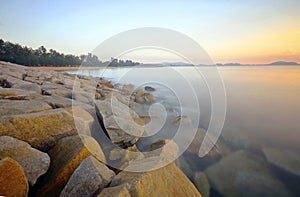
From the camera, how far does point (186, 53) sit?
Answer: 119 inches

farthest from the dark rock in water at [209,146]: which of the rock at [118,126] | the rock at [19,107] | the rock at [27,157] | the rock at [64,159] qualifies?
the rock at [19,107]

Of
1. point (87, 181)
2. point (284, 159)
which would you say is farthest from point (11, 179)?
point (284, 159)

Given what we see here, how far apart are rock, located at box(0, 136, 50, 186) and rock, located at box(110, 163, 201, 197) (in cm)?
82

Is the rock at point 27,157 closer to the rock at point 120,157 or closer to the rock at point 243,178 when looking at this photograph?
the rock at point 120,157

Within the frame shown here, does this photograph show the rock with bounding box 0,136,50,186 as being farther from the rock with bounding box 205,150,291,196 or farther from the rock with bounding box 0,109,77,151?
the rock with bounding box 205,150,291,196

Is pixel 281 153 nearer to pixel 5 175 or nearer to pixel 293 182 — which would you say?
pixel 293 182

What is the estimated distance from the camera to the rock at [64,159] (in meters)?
1.84

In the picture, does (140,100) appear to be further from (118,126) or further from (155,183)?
(155,183)

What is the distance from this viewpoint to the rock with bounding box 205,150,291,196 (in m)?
3.02

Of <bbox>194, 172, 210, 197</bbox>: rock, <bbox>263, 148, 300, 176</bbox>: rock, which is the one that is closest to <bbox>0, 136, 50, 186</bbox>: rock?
<bbox>194, 172, 210, 197</bbox>: rock

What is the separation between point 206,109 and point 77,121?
6408 millimetres

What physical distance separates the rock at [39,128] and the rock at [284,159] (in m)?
4.23

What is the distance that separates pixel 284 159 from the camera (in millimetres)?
4055

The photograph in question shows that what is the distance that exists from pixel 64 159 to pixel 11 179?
0.57 metres
